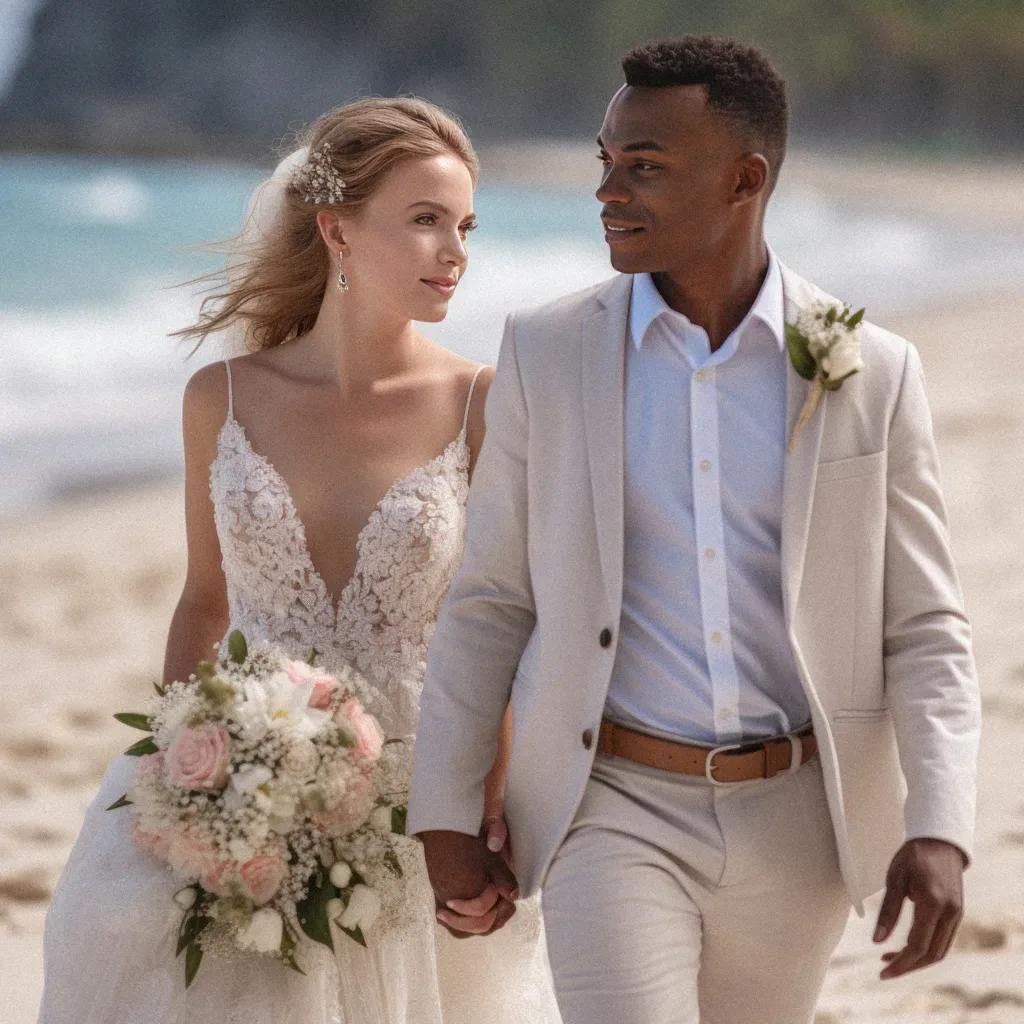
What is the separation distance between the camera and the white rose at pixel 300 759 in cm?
330

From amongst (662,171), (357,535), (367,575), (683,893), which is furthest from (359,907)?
(662,171)

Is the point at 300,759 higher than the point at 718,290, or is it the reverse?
the point at 718,290

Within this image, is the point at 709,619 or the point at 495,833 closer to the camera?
the point at 709,619

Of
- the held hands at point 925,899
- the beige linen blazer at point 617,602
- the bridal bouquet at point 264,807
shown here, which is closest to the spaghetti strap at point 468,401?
the bridal bouquet at point 264,807

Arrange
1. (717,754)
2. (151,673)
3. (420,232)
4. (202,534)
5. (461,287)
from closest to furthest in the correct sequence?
(717,754)
(420,232)
(202,534)
(151,673)
(461,287)

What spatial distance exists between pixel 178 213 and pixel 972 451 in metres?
25.4

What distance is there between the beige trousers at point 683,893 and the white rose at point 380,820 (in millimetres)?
540

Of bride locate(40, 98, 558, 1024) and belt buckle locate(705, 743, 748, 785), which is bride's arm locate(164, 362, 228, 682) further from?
belt buckle locate(705, 743, 748, 785)

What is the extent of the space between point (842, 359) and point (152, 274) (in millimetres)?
24387

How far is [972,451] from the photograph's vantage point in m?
12.2

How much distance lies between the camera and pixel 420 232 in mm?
3938

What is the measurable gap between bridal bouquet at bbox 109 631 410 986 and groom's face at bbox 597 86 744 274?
107cm

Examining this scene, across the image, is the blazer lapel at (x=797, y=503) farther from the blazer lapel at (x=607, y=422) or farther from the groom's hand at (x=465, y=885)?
the groom's hand at (x=465, y=885)

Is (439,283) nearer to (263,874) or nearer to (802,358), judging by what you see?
(802,358)
